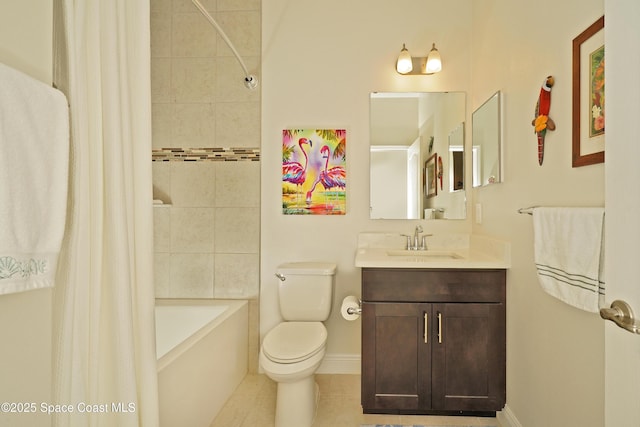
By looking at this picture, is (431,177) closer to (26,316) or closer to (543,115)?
(543,115)

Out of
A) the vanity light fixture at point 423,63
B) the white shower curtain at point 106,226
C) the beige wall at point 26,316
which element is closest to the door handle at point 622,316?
the white shower curtain at point 106,226

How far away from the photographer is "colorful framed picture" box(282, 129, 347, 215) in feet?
8.52

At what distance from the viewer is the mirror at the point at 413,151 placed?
2551 millimetres

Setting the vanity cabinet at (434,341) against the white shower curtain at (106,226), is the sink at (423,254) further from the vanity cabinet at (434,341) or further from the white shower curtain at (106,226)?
the white shower curtain at (106,226)

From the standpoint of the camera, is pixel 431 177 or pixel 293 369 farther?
pixel 431 177

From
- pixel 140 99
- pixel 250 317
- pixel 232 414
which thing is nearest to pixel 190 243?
pixel 250 317

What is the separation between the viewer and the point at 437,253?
2432 millimetres

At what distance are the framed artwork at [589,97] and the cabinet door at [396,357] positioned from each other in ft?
3.47

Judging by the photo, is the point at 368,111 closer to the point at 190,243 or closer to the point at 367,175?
the point at 367,175

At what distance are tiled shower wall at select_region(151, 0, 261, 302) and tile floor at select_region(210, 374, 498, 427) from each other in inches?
24.9

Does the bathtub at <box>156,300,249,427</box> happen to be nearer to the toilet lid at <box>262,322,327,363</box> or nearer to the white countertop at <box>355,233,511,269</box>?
the toilet lid at <box>262,322,327,363</box>

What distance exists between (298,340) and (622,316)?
1.52 meters

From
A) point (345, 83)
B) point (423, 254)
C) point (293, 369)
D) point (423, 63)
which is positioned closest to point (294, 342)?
point (293, 369)

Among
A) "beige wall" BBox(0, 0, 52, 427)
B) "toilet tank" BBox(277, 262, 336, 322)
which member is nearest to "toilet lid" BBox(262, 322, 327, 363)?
"toilet tank" BBox(277, 262, 336, 322)
